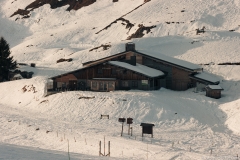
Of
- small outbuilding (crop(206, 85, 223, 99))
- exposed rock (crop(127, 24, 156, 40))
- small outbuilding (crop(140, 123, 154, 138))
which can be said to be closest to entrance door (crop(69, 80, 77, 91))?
small outbuilding (crop(206, 85, 223, 99))

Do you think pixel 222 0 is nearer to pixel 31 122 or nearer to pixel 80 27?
pixel 80 27

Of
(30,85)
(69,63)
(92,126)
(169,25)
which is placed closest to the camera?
(92,126)

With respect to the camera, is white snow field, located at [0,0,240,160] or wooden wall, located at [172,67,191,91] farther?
wooden wall, located at [172,67,191,91]

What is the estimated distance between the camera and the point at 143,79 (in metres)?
46.1

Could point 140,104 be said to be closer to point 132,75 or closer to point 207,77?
point 132,75

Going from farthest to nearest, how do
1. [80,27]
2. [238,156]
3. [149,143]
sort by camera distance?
[80,27] < [149,143] < [238,156]

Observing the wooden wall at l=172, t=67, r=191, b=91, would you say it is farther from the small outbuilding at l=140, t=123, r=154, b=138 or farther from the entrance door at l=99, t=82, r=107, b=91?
the small outbuilding at l=140, t=123, r=154, b=138

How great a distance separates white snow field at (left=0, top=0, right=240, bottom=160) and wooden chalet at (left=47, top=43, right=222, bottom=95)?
2055mm

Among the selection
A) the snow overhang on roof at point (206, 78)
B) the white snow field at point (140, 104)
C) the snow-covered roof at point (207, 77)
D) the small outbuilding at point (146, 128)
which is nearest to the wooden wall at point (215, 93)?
the white snow field at point (140, 104)

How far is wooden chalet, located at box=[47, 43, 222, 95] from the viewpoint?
152 feet

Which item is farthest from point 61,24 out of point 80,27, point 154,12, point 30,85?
point 30,85

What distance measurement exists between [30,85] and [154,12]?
47368 mm

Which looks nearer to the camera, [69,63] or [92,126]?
[92,126]

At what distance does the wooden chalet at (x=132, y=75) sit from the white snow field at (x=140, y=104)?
2055 millimetres
